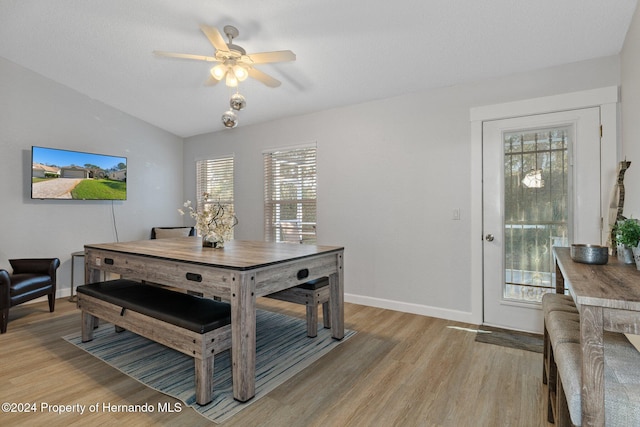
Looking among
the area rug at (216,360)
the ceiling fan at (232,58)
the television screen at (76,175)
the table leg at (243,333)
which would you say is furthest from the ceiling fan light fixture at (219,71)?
the television screen at (76,175)

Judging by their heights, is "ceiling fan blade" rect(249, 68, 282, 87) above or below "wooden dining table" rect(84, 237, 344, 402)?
above

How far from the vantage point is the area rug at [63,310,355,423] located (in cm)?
202

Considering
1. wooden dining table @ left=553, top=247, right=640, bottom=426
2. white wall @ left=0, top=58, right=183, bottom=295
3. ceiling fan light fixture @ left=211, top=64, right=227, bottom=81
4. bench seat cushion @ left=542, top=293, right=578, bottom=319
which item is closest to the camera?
wooden dining table @ left=553, top=247, right=640, bottom=426

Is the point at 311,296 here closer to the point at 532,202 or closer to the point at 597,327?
the point at 597,327

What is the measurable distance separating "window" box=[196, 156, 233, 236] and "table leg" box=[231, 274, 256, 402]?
3.36 m

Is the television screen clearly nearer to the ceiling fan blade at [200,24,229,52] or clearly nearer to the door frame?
the ceiling fan blade at [200,24,229,52]

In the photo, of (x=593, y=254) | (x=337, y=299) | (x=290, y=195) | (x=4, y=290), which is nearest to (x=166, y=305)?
(x=337, y=299)

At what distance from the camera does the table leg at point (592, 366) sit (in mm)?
1032

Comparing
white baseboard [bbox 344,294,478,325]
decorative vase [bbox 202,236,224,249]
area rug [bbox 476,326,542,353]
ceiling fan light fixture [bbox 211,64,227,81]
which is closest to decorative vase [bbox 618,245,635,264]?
area rug [bbox 476,326,542,353]

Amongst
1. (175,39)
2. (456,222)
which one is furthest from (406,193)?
(175,39)

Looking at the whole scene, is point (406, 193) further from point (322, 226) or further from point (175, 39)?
point (175, 39)

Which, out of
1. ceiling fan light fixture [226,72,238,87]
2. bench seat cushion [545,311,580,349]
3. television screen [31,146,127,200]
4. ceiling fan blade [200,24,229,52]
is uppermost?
ceiling fan blade [200,24,229,52]

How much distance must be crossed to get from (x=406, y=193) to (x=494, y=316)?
147 centimetres

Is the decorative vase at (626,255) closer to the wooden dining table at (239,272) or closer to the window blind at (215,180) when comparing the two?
the wooden dining table at (239,272)
